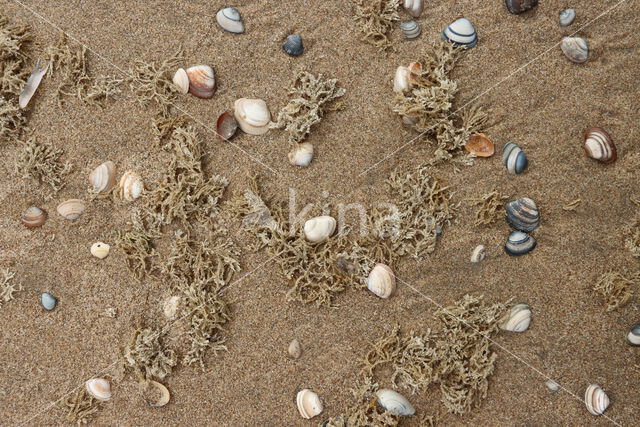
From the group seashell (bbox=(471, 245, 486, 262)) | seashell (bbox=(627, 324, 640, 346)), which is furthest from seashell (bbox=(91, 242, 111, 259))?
seashell (bbox=(627, 324, 640, 346))

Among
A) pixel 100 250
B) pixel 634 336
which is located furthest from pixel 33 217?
pixel 634 336

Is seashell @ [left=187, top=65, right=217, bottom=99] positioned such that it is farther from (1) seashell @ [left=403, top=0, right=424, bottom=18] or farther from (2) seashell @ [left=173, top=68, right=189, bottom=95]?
A: (1) seashell @ [left=403, top=0, right=424, bottom=18]

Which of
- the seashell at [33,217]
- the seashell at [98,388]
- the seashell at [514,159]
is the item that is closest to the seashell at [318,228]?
the seashell at [514,159]

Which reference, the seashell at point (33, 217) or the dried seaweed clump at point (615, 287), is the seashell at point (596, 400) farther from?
the seashell at point (33, 217)

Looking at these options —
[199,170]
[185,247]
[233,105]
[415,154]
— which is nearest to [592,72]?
[415,154]

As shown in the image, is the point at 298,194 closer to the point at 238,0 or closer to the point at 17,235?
the point at 238,0
